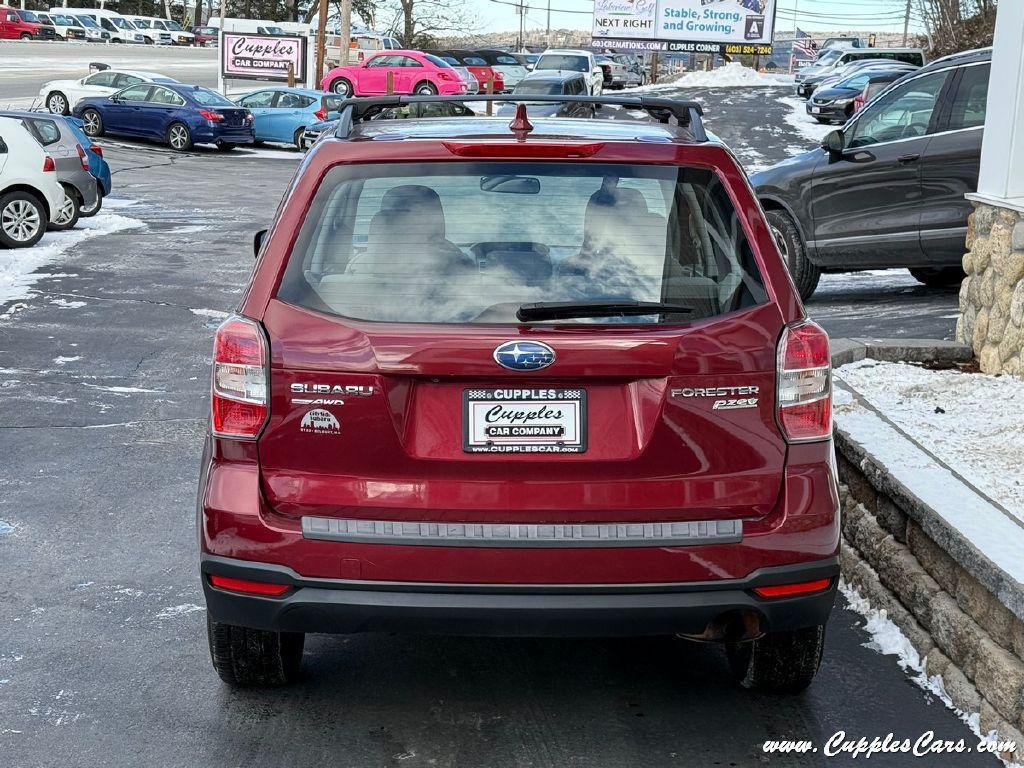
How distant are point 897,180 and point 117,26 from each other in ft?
276

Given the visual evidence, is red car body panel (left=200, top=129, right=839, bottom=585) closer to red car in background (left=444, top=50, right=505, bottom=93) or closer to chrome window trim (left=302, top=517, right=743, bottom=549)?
chrome window trim (left=302, top=517, right=743, bottom=549)

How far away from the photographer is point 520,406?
3.73 meters

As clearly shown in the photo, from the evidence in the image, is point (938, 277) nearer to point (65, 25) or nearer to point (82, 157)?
point (82, 157)

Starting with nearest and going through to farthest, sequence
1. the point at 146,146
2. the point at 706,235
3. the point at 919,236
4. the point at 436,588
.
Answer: the point at 436,588 → the point at 706,235 → the point at 919,236 → the point at 146,146

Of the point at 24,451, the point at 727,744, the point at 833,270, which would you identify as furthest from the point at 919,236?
the point at 727,744

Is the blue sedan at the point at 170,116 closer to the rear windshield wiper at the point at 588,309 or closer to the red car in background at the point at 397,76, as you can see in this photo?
the red car in background at the point at 397,76

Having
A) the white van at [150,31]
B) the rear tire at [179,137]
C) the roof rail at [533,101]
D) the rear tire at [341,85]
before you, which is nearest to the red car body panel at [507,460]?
the roof rail at [533,101]

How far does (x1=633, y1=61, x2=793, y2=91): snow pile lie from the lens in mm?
62969

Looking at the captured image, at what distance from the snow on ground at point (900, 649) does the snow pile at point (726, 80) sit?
57.4 metres

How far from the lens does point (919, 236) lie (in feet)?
37.6

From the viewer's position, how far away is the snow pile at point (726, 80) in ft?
207

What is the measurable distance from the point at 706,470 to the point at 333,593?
3.51 ft

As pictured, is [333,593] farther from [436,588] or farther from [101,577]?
[101,577]

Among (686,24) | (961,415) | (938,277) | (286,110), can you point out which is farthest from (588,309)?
(686,24)
